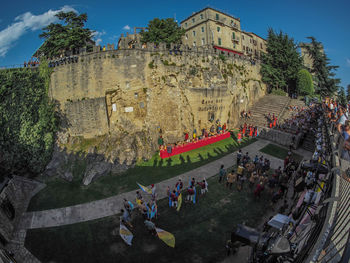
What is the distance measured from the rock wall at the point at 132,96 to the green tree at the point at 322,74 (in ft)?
86.7

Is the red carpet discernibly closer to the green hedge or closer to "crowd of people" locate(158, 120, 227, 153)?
"crowd of people" locate(158, 120, 227, 153)

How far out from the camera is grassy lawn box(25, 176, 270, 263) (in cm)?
932

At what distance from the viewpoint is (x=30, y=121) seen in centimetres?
1964

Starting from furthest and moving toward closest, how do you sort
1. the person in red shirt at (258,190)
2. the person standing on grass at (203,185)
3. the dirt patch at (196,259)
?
the person standing on grass at (203,185) → the person in red shirt at (258,190) → the dirt patch at (196,259)

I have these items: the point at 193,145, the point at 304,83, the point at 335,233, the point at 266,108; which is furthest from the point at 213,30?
the point at 335,233

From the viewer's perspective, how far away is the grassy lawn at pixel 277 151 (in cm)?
1889

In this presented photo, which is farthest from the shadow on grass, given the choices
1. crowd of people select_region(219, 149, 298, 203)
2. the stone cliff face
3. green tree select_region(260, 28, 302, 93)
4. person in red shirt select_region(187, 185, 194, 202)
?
green tree select_region(260, 28, 302, 93)

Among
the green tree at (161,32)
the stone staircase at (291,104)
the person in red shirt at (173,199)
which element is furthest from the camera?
the green tree at (161,32)

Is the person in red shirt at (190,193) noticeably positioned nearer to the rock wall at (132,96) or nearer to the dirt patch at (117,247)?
the dirt patch at (117,247)

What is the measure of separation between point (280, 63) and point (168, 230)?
33.1 metres

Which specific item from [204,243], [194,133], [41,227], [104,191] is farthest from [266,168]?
[41,227]

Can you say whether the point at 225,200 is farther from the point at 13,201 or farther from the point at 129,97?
the point at 129,97

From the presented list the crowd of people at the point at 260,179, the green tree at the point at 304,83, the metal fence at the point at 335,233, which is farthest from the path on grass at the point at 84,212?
the green tree at the point at 304,83

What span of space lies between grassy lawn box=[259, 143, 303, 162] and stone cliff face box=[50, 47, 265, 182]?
8033 millimetres
